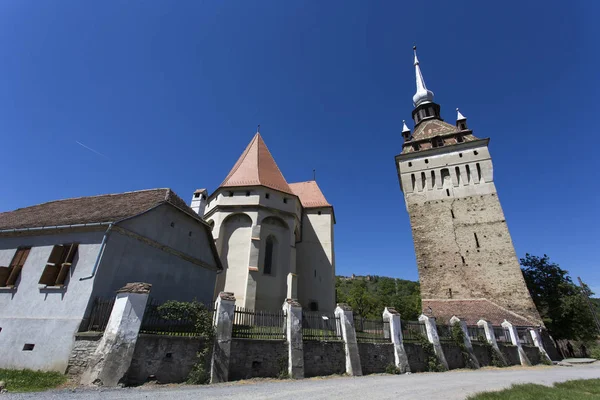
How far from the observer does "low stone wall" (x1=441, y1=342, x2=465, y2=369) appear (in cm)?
1265

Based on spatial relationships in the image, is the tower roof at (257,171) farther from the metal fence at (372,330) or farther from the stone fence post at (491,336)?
the stone fence post at (491,336)

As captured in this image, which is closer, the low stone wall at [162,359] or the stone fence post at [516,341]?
the low stone wall at [162,359]

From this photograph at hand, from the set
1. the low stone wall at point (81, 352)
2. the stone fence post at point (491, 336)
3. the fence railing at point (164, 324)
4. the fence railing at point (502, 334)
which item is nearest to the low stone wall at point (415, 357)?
the stone fence post at point (491, 336)

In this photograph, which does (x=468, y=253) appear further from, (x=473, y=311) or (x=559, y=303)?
(x=559, y=303)

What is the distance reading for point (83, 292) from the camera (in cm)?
886

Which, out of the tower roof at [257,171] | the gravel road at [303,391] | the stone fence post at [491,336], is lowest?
the gravel road at [303,391]

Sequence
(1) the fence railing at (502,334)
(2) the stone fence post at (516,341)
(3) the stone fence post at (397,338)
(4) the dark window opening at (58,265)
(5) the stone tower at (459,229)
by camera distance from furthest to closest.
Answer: (5) the stone tower at (459,229) < (1) the fence railing at (502,334) < (2) the stone fence post at (516,341) < (3) the stone fence post at (397,338) < (4) the dark window opening at (58,265)

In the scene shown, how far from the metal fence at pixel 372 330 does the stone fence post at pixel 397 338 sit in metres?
0.19

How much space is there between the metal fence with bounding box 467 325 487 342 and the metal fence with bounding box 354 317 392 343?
5.83 meters

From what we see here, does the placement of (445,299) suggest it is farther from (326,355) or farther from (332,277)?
(326,355)

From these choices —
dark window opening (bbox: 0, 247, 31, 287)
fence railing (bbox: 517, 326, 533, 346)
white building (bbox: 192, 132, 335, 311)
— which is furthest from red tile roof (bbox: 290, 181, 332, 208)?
dark window opening (bbox: 0, 247, 31, 287)

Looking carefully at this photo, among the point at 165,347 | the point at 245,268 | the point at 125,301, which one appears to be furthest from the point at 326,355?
the point at 245,268

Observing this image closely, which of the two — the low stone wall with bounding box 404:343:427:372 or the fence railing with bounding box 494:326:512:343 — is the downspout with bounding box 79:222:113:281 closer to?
the low stone wall with bounding box 404:343:427:372

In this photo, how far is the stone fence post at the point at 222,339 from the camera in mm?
8031
